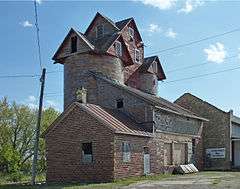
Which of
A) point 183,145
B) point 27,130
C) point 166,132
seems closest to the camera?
point 166,132

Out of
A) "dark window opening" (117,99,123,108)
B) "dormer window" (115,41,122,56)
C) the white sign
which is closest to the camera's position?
"dark window opening" (117,99,123,108)

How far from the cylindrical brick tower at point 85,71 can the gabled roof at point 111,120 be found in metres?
6.00

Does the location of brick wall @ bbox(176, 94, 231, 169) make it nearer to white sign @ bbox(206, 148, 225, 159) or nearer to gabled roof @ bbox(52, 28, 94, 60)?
white sign @ bbox(206, 148, 225, 159)

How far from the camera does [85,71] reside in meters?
38.5

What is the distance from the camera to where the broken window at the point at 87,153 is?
2869cm

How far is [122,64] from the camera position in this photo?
41938 mm

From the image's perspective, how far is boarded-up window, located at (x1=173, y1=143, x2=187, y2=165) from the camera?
3688cm

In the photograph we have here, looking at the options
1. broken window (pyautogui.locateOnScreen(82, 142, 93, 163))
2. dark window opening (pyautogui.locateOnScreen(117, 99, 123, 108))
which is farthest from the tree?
broken window (pyautogui.locateOnScreen(82, 142, 93, 163))

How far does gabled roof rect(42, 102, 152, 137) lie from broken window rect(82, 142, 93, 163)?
1.91 metres

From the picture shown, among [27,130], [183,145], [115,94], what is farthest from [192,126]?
[27,130]

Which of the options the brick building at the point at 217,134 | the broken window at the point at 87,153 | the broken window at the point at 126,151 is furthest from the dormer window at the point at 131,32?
the broken window at the point at 87,153

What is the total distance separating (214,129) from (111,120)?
703 inches

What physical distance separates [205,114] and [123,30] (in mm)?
11759

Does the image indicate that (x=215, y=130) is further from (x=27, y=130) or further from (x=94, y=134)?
(x=27, y=130)
